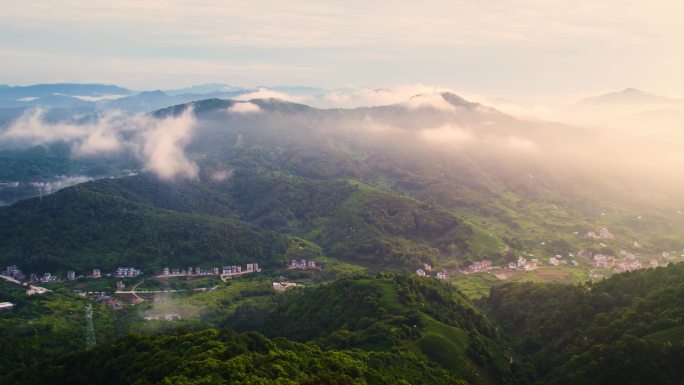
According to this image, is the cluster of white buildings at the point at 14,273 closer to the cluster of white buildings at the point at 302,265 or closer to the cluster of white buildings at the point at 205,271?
the cluster of white buildings at the point at 205,271

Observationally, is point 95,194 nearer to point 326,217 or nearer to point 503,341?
point 326,217

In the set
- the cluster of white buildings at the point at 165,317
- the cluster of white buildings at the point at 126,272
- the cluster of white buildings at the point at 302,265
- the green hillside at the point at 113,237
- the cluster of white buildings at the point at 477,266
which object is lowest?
the cluster of white buildings at the point at 477,266

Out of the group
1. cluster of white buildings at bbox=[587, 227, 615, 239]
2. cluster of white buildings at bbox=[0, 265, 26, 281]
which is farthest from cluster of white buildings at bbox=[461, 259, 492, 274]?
cluster of white buildings at bbox=[0, 265, 26, 281]

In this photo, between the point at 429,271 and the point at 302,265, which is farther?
the point at 302,265

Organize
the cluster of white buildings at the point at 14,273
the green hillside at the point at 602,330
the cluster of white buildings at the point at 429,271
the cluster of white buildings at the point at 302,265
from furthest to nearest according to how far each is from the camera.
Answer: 1. the cluster of white buildings at the point at 302,265
2. the cluster of white buildings at the point at 429,271
3. the cluster of white buildings at the point at 14,273
4. the green hillside at the point at 602,330

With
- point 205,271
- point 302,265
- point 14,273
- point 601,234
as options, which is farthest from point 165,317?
point 601,234

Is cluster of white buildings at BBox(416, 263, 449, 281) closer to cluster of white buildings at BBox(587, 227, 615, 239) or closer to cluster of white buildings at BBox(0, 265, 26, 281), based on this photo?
cluster of white buildings at BBox(587, 227, 615, 239)

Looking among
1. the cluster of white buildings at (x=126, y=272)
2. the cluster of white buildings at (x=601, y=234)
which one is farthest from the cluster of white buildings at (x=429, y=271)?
the cluster of white buildings at (x=126, y=272)

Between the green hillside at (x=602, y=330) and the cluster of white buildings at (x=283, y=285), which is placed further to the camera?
the cluster of white buildings at (x=283, y=285)

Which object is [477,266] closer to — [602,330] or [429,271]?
[429,271]
